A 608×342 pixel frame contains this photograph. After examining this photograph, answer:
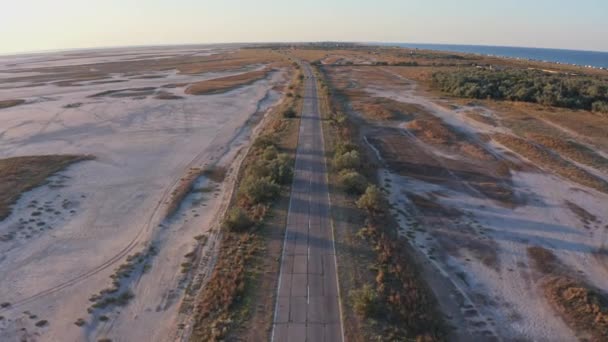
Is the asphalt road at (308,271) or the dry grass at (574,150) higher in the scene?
the dry grass at (574,150)

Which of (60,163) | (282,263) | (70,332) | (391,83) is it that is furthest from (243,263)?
(391,83)

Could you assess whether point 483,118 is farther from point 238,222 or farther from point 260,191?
point 238,222

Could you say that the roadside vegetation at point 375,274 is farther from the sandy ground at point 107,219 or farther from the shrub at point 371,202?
the sandy ground at point 107,219

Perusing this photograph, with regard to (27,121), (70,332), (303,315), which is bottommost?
(70,332)

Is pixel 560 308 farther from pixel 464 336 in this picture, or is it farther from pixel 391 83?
pixel 391 83

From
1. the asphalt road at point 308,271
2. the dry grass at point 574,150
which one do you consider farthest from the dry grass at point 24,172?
the dry grass at point 574,150

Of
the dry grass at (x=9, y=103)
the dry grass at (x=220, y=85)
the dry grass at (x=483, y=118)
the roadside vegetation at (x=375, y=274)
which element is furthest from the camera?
the dry grass at (x=220, y=85)
